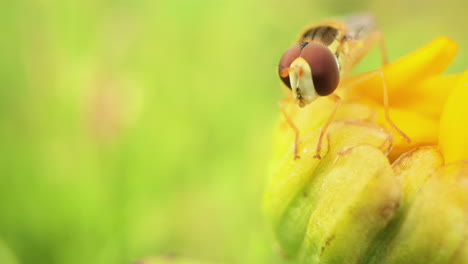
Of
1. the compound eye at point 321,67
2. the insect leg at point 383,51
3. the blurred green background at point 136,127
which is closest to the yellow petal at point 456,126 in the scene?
the compound eye at point 321,67

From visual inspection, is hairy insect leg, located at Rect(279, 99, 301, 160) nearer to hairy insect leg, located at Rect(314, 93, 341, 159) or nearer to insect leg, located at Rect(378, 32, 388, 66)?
hairy insect leg, located at Rect(314, 93, 341, 159)

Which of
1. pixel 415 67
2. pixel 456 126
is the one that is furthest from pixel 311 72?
pixel 456 126

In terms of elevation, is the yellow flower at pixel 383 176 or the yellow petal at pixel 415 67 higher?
the yellow petal at pixel 415 67

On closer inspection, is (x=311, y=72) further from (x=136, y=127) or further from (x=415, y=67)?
(x=136, y=127)

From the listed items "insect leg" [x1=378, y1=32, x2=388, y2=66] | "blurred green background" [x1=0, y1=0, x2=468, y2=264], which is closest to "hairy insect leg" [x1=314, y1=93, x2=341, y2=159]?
"insect leg" [x1=378, y1=32, x2=388, y2=66]

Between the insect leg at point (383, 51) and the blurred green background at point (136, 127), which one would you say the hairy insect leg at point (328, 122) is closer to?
the insect leg at point (383, 51)

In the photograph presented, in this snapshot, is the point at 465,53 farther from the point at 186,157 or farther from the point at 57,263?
the point at 57,263

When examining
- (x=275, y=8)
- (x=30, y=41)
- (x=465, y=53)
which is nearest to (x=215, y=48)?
(x=275, y=8)
